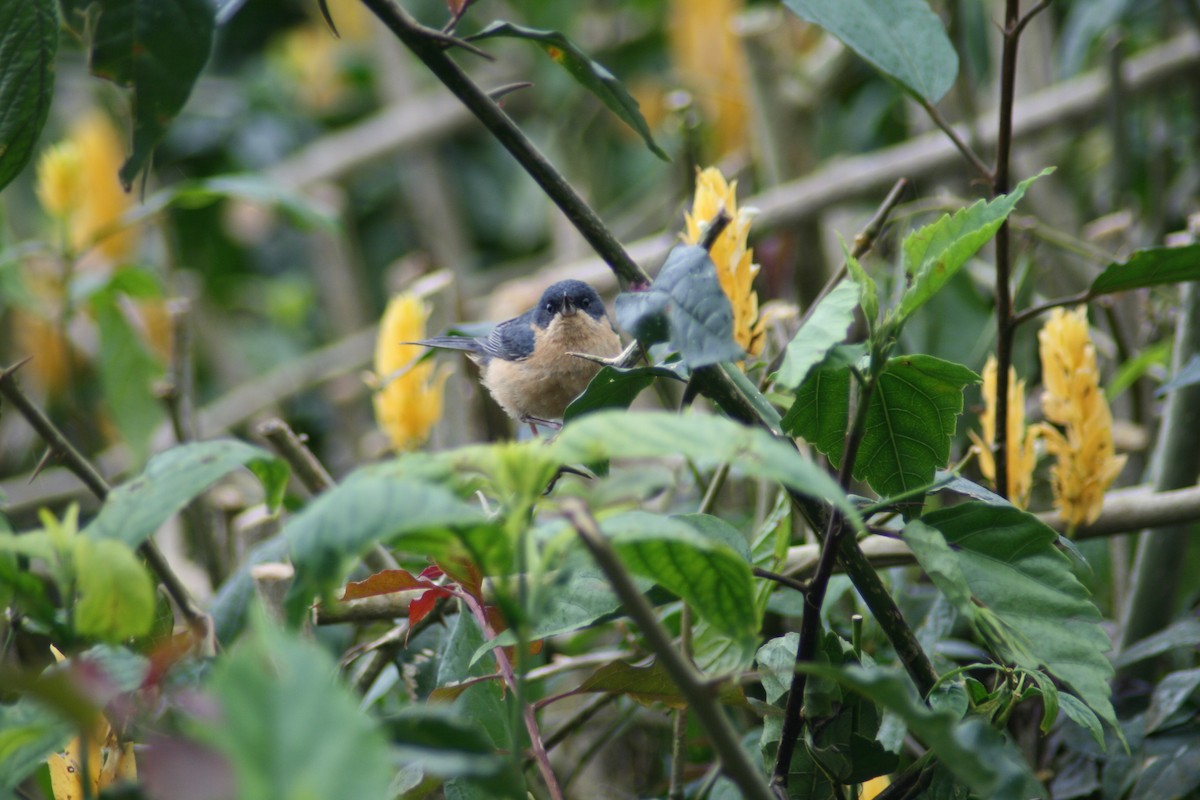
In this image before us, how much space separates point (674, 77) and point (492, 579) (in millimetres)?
2617

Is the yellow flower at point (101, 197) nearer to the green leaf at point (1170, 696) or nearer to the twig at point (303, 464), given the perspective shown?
the twig at point (303, 464)

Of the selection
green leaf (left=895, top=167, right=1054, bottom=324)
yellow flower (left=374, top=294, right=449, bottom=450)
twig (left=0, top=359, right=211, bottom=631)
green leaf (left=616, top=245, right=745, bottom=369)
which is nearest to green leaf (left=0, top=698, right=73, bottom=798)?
twig (left=0, top=359, right=211, bottom=631)

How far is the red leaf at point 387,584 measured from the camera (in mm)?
824

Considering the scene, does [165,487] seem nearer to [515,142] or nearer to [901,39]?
[515,142]

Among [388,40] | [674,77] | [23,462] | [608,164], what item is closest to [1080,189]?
[674,77]

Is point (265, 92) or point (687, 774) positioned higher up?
point (265, 92)

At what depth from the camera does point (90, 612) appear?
0.55 metres

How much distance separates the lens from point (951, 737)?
516 millimetres

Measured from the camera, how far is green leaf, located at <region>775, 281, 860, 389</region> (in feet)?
1.90

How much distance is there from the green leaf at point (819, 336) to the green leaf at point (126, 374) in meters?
1.41

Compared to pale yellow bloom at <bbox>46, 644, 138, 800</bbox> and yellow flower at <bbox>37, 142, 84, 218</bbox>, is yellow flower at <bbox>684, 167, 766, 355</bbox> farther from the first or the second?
yellow flower at <bbox>37, 142, 84, 218</bbox>

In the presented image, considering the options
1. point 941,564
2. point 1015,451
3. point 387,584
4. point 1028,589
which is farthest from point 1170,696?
point 387,584

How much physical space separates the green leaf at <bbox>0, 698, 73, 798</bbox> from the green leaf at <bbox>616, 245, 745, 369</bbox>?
15.5 inches

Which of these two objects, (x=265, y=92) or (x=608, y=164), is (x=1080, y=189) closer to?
(x=608, y=164)
